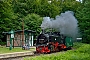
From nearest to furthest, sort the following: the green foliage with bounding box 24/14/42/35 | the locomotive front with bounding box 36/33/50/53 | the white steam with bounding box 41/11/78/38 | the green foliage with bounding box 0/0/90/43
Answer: the locomotive front with bounding box 36/33/50/53
the white steam with bounding box 41/11/78/38
the green foliage with bounding box 0/0/90/43
the green foliage with bounding box 24/14/42/35

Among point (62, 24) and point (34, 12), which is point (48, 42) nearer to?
point (62, 24)

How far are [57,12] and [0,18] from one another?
2283 cm

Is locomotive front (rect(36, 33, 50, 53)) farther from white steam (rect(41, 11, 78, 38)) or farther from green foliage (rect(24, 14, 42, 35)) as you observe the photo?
green foliage (rect(24, 14, 42, 35))

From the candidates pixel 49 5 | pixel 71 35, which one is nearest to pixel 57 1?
pixel 49 5

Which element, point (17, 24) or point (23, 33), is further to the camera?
point (17, 24)

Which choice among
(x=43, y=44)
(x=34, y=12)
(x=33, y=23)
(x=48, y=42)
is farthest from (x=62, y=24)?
(x=34, y=12)

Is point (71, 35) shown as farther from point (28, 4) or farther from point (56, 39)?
point (28, 4)

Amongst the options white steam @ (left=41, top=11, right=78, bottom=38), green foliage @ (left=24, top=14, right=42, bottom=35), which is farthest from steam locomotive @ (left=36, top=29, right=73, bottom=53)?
green foliage @ (left=24, top=14, right=42, bottom=35)

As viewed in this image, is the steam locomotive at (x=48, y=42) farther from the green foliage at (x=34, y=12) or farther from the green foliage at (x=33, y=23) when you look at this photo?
the green foliage at (x=33, y=23)

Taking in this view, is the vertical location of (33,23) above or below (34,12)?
below

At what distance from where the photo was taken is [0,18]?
43281 millimetres

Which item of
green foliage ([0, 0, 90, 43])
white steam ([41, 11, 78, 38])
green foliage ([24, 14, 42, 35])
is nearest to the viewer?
white steam ([41, 11, 78, 38])

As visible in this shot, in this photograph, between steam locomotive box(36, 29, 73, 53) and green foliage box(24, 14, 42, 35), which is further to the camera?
green foliage box(24, 14, 42, 35)

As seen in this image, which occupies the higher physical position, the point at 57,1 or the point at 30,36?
the point at 57,1
